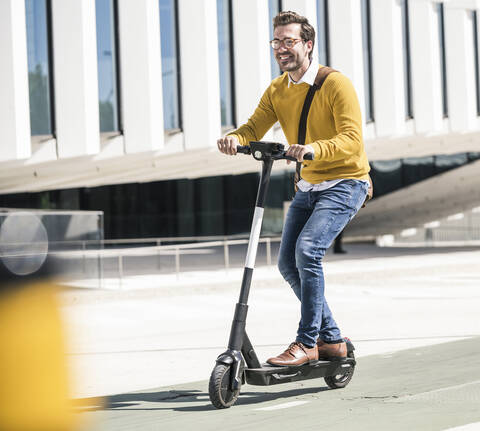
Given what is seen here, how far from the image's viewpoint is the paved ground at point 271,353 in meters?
4.55

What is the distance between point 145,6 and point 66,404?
17699mm

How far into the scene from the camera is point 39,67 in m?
18.1

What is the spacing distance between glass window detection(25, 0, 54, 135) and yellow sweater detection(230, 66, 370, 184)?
1357 centimetres

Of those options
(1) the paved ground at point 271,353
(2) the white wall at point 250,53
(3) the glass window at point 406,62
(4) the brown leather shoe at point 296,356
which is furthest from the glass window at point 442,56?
(4) the brown leather shoe at point 296,356

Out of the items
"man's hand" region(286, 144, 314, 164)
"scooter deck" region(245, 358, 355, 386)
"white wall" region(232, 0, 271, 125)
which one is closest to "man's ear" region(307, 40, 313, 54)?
"man's hand" region(286, 144, 314, 164)

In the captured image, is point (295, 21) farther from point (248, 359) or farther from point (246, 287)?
point (248, 359)

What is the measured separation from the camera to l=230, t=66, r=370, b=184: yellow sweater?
4.83 metres

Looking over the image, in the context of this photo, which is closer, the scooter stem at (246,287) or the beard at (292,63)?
the scooter stem at (246,287)

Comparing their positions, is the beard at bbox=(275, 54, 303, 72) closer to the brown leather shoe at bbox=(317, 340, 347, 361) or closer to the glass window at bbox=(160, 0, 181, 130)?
the brown leather shoe at bbox=(317, 340, 347, 361)

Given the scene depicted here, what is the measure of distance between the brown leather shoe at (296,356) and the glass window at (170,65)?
52.1ft

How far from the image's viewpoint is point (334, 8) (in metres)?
23.4

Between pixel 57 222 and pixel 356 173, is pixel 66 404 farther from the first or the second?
pixel 57 222

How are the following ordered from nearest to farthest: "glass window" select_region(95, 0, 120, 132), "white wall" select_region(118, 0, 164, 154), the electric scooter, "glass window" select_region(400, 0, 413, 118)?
the electric scooter → "white wall" select_region(118, 0, 164, 154) → "glass window" select_region(95, 0, 120, 132) → "glass window" select_region(400, 0, 413, 118)

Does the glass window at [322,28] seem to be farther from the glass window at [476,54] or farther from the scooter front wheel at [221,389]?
the scooter front wheel at [221,389]
